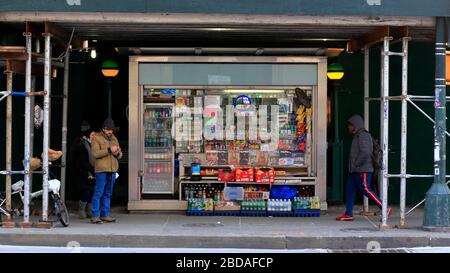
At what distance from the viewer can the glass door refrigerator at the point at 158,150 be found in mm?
12883

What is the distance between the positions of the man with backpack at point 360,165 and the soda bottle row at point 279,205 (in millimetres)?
910

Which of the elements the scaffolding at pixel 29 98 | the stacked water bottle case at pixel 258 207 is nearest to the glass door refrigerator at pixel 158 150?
the stacked water bottle case at pixel 258 207

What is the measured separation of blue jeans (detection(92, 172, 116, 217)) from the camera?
37.4 ft

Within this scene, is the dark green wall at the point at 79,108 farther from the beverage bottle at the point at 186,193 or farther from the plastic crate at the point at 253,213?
the plastic crate at the point at 253,213

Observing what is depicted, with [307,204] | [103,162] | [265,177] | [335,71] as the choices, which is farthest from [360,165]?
[103,162]

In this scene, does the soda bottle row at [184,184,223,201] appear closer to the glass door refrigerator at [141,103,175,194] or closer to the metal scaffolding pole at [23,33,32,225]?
the glass door refrigerator at [141,103,175,194]

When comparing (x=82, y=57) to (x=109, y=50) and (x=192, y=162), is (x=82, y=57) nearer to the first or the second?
(x=109, y=50)

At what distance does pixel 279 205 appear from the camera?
41.1 ft

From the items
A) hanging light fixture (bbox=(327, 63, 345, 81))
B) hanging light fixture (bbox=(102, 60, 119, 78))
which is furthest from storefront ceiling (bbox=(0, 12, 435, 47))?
hanging light fixture (bbox=(327, 63, 345, 81))

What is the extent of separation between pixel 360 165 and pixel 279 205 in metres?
1.64
